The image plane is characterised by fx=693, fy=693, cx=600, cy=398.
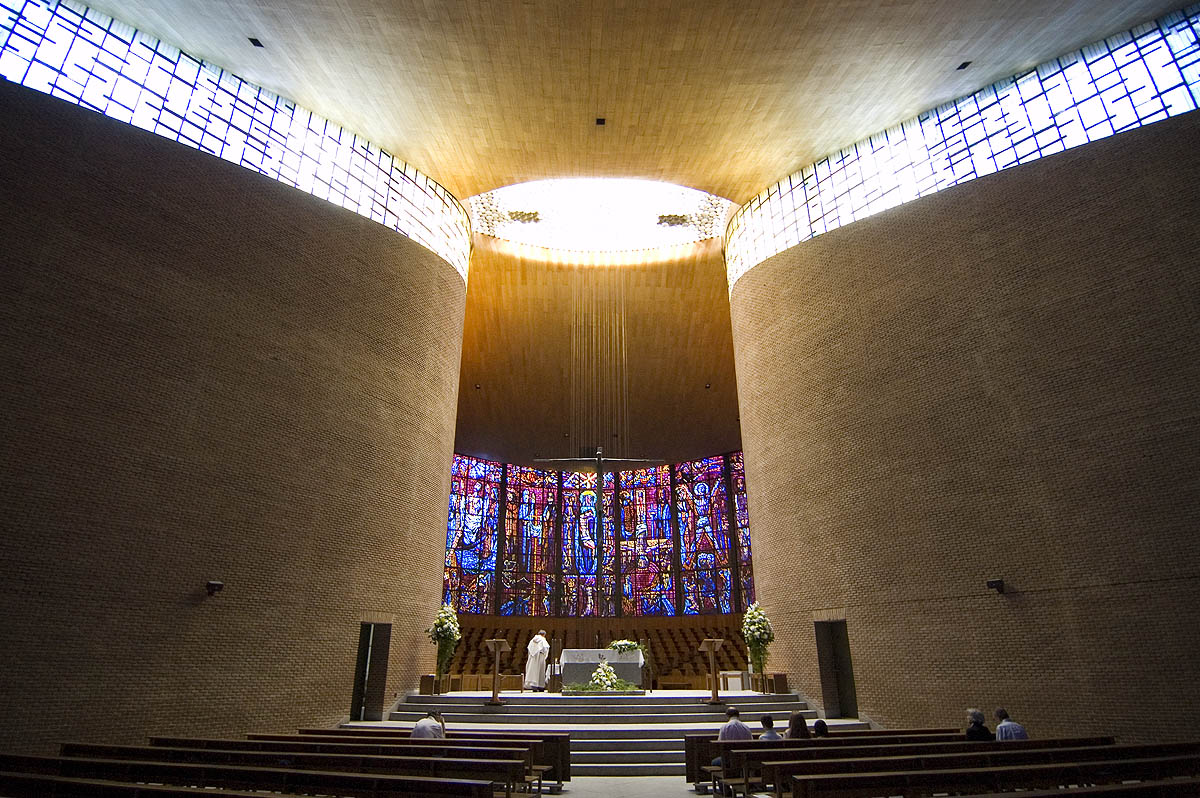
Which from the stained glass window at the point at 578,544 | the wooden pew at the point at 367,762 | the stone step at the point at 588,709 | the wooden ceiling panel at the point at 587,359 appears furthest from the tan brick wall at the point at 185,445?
the stained glass window at the point at 578,544

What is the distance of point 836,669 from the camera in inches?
479

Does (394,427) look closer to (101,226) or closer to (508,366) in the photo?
(101,226)

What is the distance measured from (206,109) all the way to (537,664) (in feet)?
38.6

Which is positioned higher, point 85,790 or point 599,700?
point 599,700

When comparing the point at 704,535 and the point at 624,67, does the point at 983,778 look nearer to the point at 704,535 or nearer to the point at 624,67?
the point at 624,67

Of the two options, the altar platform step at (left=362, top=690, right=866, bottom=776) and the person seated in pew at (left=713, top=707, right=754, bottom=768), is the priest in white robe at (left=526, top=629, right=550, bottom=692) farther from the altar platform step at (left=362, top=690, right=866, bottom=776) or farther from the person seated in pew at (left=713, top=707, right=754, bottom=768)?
the person seated in pew at (left=713, top=707, right=754, bottom=768)

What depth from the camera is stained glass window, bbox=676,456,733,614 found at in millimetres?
25422

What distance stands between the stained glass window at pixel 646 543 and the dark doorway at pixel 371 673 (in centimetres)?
1501

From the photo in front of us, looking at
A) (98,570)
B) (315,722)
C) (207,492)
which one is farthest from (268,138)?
(315,722)

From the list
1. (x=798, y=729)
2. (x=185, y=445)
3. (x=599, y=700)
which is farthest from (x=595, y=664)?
(x=185, y=445)

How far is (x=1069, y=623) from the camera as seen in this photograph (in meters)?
9.48

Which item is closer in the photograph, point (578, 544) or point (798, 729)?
point (798, 729)

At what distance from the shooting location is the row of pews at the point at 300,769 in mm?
4332

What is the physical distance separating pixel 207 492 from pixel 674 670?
1687 centimetres
